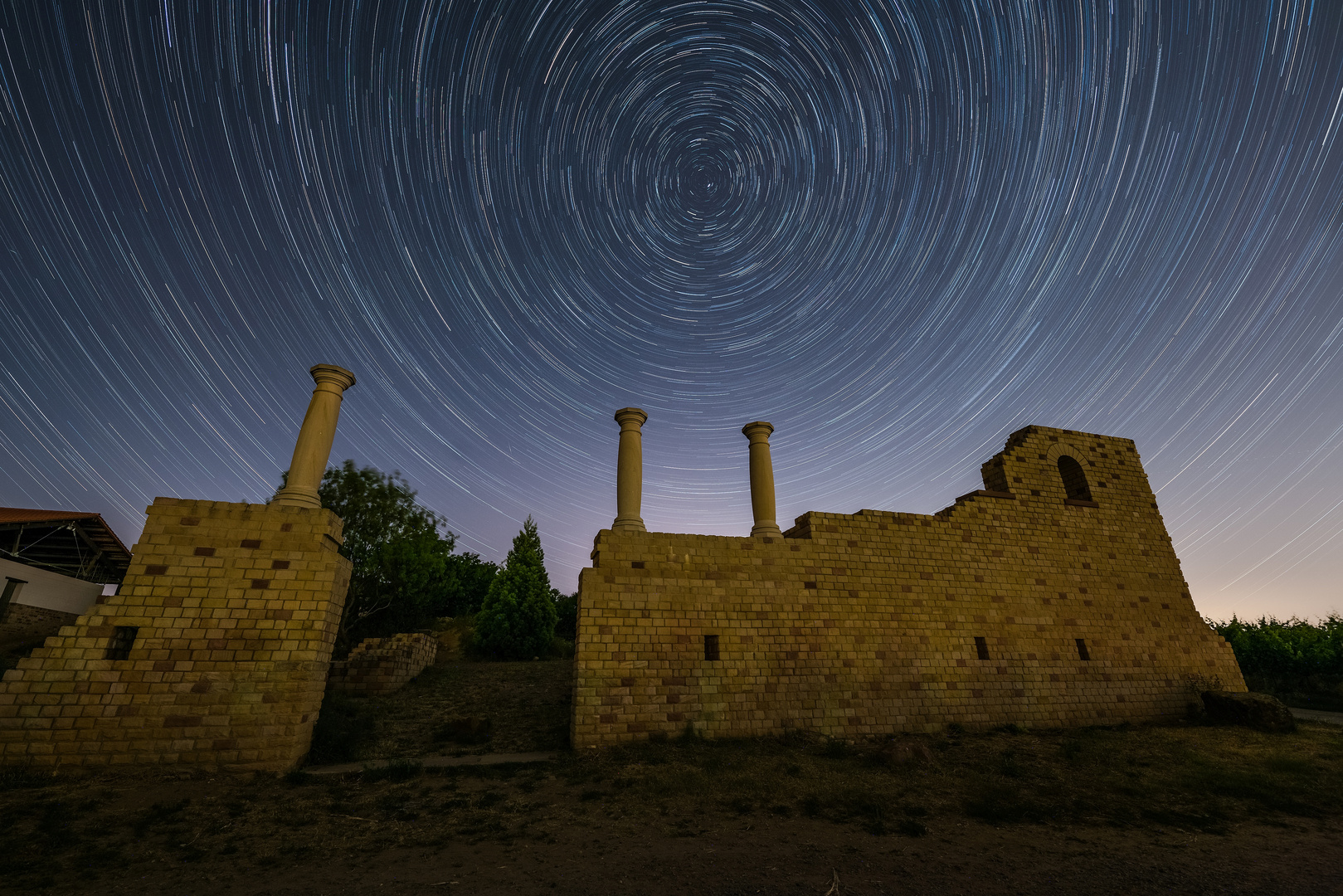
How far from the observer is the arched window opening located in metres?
15.4

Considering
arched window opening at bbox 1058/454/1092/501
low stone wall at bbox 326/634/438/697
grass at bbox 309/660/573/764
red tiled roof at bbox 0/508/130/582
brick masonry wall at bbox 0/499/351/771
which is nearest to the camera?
brick masonry wall at bbox 0/499/351/771

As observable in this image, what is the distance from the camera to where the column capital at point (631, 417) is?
1256 centimetres

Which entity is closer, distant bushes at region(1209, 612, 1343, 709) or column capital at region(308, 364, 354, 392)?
column capital at region(308, 364, 354, 392)

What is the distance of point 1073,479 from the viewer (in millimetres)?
15828

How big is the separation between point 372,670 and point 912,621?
14.4 m

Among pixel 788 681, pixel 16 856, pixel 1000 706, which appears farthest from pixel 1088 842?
pixel 16 856

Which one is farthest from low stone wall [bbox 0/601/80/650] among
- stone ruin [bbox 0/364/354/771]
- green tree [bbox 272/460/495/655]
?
stone ruin [bbox 0/364/354/771]

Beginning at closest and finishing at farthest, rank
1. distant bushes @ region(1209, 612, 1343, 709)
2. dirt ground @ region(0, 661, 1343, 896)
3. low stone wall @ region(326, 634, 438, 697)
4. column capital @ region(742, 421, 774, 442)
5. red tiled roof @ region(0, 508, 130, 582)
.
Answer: dirt ground @ region(0, 661, 1343, 896), column capital @ region(742, 421, 774, 442), low stone wall @ region(326, 634, 438, 697), red tiled roof @ region(0, 508, 130, 582), distant bushes @ region(1209, 612, 1343, 709)

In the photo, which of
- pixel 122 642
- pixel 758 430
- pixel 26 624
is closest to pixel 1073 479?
pixel 758 430

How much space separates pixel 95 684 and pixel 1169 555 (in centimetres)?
2314

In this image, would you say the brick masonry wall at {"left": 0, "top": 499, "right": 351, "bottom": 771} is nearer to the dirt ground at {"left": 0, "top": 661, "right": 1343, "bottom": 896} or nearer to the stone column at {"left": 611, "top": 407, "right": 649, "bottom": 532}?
the dirt ground at {"left": 0, "top": 661, "right": 1343, "bottom": 896}

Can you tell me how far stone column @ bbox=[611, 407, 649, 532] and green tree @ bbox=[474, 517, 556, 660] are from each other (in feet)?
58.3

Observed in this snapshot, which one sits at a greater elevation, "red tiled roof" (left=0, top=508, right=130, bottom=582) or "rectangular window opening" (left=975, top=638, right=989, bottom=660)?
"red tiled roof" (left=0, top=508, right=130, bottom=582)

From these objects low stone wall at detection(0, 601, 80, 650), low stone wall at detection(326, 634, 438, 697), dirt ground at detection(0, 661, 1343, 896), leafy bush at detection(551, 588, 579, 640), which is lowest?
dirt ground at detection(0, 661, 1343, 896)
